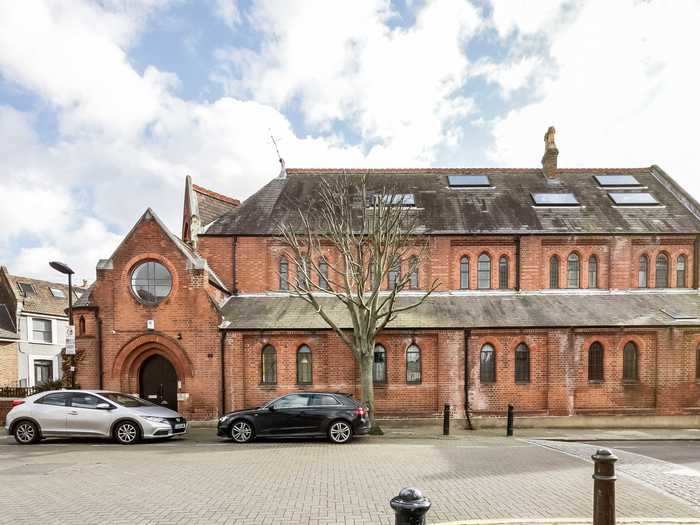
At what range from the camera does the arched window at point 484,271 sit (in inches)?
713

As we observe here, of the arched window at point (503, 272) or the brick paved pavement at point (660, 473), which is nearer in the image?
the brick paved pavement at point (660, 473)

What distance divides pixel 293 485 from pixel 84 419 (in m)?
7.70

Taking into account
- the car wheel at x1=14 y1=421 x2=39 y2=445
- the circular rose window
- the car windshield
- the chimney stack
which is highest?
the chimney stack

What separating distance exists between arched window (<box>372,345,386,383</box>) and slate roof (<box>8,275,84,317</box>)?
81.7 feet

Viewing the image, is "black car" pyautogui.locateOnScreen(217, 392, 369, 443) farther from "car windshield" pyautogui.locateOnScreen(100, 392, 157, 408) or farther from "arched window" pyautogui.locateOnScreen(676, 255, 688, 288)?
"arched window" pyautogui.locateOnScreen(676, 255, 688, 288)

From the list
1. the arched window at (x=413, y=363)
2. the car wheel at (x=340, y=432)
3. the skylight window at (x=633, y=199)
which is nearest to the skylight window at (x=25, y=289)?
the arched window at (x=413, y=363)

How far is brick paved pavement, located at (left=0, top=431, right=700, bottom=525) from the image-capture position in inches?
235

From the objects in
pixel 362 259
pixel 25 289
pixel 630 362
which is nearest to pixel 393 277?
pixel 362 259

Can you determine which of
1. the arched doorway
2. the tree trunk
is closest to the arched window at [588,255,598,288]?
the tree trunk

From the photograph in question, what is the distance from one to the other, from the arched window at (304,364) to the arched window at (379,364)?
98.3 inches

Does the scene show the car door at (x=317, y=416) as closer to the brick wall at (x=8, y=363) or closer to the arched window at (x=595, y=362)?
the arched window at (x=595, y=362)

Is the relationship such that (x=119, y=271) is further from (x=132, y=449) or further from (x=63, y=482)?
(x=63, y=482)

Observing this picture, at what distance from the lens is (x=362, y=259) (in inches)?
566

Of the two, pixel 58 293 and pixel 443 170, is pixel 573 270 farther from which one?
pixel 58 293
